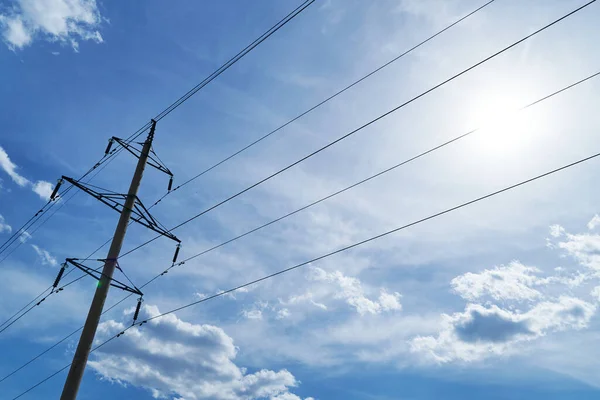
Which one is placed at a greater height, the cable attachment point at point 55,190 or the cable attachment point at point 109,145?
the cable attachment point at point 109,145

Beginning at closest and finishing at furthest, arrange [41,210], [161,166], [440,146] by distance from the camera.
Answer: [440,146] → [161,166] → [41,210]

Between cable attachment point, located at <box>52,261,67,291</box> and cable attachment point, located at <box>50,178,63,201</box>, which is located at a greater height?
cable attachment point, located at <box>50,178,63,201</box>

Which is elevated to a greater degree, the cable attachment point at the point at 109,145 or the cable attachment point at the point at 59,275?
the cable attachment point at the point at 109,145

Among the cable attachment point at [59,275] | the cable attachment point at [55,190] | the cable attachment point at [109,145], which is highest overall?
the cable attachment point at [109,145]

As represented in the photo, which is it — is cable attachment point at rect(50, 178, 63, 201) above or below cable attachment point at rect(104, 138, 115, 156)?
below

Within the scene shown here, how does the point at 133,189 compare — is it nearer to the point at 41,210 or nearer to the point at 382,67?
the point at 41,210

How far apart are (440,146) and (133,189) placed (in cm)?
1265

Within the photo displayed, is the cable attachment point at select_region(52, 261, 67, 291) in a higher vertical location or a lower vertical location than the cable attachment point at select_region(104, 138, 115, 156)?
lower

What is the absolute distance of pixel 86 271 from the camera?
46.8 feet

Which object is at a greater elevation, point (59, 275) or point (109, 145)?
point (109, 145)

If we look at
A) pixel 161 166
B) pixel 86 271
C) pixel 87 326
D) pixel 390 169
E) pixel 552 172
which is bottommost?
pixel 87 326

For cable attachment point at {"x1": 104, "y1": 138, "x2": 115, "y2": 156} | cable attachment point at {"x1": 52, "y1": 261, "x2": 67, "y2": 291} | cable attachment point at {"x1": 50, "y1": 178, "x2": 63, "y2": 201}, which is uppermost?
cable attachment point at {"x1": 104, "y1": 138, "x2": 115, "y2": 156}

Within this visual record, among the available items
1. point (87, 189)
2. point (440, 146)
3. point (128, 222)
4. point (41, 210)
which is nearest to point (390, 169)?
point (440, 146)

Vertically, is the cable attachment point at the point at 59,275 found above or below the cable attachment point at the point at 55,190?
below
